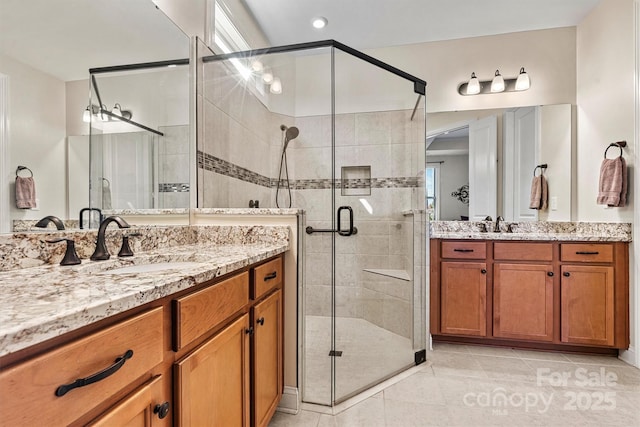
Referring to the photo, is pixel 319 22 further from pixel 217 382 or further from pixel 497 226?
pixel 217 382

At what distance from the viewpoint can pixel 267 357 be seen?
1.42 m

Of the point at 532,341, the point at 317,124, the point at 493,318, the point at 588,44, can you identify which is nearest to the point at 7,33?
the point at 317,124

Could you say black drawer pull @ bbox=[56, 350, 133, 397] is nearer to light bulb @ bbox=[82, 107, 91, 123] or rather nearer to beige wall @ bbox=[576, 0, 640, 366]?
light bulb @ bbox=[82, 107, 91, 123]

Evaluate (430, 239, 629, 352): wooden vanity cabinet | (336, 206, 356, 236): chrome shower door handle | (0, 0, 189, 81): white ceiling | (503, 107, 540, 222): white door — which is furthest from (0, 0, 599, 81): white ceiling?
(430, 239, 629, 352): wooden vanity cabinet

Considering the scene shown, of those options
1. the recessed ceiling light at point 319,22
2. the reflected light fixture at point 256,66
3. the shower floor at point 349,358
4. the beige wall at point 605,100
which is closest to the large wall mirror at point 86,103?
the reflected light fixture at point 256,66

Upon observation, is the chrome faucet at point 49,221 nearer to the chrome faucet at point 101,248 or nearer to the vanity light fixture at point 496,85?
the chrome faucet at point 101,248

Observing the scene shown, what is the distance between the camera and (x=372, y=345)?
2.40 meters

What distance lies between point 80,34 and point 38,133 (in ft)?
1.49

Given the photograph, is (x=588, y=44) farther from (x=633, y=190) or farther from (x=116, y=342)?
(x=116, y=342)

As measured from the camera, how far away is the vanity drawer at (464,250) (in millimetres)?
2438

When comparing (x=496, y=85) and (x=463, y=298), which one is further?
(x=496, y=85)

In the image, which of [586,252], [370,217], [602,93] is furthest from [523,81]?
[370,217]

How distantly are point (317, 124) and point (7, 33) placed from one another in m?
2.08

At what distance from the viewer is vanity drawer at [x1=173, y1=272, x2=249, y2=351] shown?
812mm
